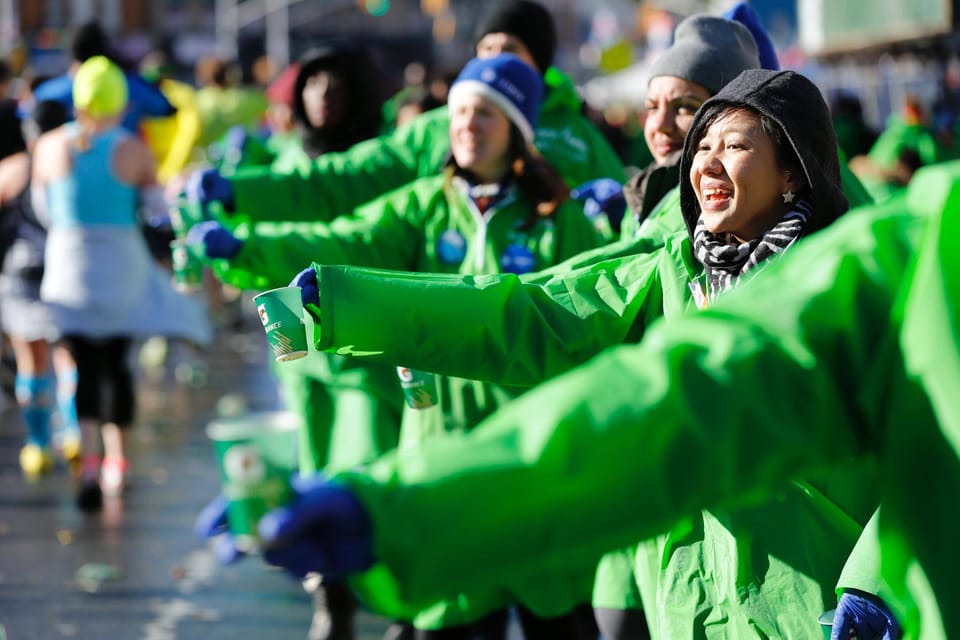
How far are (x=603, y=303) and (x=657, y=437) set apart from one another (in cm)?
136

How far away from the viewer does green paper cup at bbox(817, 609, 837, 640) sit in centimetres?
295

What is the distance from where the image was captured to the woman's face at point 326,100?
667cm

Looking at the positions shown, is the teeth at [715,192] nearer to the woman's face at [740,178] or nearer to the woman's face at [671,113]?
the woman's face at [740,178]

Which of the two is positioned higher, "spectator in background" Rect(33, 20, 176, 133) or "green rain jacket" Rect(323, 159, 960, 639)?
"spectator in background" Rect(33, 20, 176, 133)

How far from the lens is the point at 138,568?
22.9 feet

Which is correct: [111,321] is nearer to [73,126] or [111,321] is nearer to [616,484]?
[73,126]

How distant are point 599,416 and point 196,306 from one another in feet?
24.9

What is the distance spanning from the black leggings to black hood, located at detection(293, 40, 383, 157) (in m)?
1.95

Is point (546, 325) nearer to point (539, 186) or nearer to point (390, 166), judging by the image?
point (539, 186)

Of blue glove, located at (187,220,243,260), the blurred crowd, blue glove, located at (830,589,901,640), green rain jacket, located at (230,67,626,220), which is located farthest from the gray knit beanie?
blue glove, located at (830,589,901,640)

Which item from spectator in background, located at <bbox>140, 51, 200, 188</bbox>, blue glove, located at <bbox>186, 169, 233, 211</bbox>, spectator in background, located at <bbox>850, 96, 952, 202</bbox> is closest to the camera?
blue glove, located at <bbox>186, 169, 233, 211</bbox>

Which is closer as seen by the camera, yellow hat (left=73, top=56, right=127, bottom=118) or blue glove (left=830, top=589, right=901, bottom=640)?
blue glove (left=830, top=589, right=901, bottom=640)

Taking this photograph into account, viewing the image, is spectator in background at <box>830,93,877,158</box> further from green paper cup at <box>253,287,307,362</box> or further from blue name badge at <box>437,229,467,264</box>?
green paper cup at <box>253,287,307,362</box>

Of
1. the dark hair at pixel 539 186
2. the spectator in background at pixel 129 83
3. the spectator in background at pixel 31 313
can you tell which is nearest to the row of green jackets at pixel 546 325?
the dark hair at pixel 539 186
